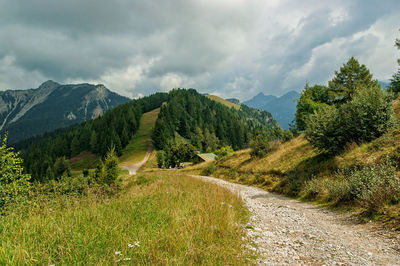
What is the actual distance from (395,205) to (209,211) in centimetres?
680

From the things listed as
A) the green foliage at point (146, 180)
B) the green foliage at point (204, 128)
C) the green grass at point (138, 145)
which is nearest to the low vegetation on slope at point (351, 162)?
the green foliage at point (146, 180)

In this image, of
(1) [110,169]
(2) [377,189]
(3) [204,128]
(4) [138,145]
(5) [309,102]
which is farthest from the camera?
(3) [204,128]

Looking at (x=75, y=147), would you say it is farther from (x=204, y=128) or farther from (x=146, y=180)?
(x=146, y=180)

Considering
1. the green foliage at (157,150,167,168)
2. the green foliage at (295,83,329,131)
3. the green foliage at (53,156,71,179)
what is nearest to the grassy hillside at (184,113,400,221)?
the green foliage at (295,83,329,131)

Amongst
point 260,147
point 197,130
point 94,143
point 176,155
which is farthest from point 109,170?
point 197,130

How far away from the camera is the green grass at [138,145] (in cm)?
9968

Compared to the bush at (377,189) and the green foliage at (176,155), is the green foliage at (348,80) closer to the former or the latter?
the bush at (377,189)

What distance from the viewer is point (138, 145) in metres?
114

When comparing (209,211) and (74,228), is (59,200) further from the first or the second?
(209,211)

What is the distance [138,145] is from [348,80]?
103m

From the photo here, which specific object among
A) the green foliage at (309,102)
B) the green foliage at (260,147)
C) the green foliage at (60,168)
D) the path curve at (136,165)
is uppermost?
the green foliage at (309,102)

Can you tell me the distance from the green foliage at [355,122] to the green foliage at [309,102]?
23.2 metres

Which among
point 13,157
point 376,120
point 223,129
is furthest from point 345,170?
point 223,129

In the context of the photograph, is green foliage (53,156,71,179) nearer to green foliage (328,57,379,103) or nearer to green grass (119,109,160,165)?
green grass (119,109,160,165)
